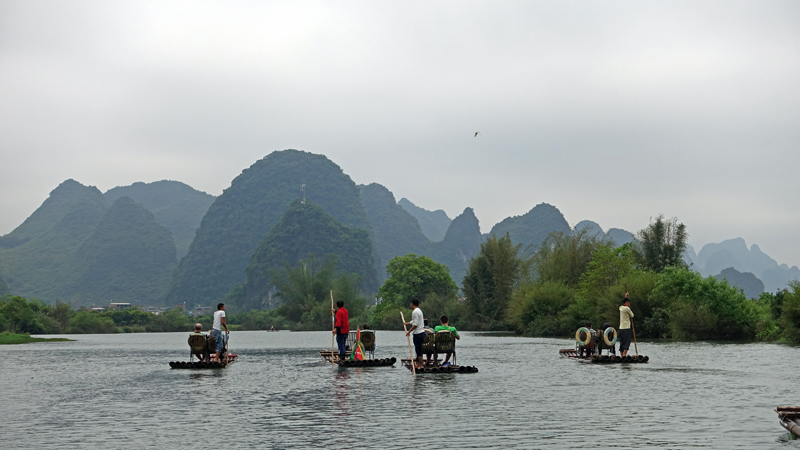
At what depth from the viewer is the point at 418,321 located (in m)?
24.0

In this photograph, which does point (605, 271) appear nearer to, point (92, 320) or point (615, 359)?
point (615, 359)

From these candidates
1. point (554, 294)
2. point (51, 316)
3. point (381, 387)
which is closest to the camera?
point (381, 387)

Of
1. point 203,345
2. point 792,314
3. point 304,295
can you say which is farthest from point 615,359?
point 304,295

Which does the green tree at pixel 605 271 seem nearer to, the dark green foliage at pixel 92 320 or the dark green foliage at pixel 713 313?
the dark green foliage at pixel 713 313

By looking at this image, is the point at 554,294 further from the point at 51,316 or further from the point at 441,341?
the point at 51,316

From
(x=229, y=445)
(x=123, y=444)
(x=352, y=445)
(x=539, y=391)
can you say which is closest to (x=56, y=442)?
(x=123, y=444)

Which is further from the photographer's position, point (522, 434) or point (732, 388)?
point (732, 388)

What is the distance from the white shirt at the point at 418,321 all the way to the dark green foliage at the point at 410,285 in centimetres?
8336

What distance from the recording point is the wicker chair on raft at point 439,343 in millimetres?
24422

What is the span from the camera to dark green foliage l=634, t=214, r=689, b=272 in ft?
223

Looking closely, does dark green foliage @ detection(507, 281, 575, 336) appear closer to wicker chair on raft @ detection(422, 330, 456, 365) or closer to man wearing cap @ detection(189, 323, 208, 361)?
man wearing cap @ detection(189, 323, 208, 361)

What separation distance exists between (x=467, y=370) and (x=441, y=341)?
1318mm

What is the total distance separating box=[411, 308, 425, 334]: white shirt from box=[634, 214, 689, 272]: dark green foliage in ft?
160

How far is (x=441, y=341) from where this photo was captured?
24594mm
